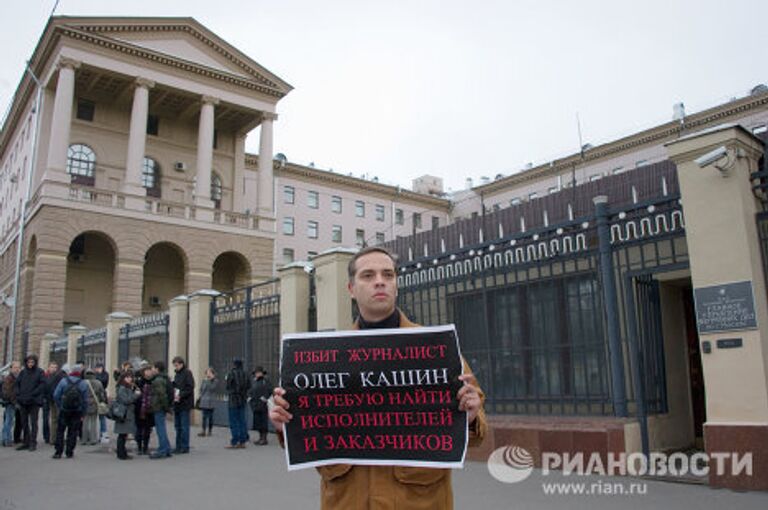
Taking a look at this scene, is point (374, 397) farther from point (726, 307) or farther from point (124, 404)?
point (124, 404)

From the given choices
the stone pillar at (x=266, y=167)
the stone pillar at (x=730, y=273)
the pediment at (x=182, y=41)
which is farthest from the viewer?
the stone pillar at (x=266, y=167)

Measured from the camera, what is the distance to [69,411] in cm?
1152

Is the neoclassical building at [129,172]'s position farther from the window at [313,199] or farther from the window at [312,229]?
the window at [312,229]

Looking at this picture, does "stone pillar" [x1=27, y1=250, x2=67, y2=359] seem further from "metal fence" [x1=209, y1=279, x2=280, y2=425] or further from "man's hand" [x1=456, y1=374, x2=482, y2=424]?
"man's hand" [x1=456, y1=374, x2=482, y2=424]

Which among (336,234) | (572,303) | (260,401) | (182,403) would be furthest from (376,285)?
(336,234)

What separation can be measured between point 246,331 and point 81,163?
32.1 m

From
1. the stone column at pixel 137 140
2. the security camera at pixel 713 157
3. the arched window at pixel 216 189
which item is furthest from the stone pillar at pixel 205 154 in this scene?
the security camera at pixel 713 157

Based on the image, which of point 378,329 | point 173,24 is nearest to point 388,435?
point 378,329

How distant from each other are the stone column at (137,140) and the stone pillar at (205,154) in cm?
362

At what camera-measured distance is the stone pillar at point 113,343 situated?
2292 cm

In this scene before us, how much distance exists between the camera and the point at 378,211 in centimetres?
6506

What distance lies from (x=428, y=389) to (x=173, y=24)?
146 feet

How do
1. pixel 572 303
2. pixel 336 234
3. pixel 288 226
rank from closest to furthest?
Result: pixel 572 303
pixel 288 226
pixel 336 234

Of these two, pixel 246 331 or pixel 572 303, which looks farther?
pixel 246 331
